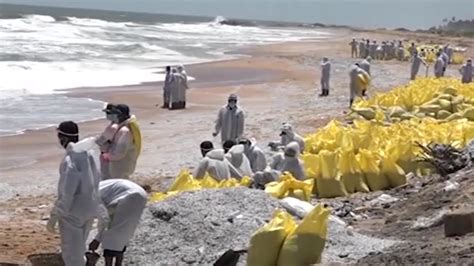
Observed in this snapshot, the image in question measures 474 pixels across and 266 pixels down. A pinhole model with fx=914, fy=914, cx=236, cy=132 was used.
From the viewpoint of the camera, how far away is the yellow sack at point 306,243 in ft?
19.9

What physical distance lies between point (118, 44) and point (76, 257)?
4288cm

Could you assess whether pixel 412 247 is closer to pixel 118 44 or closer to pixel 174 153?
pixel 174 153

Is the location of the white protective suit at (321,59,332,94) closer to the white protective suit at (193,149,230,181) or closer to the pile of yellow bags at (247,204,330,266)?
the white protective suit at (193,149,230,181)

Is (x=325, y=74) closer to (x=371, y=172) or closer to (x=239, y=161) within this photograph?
(x=371, y=172)

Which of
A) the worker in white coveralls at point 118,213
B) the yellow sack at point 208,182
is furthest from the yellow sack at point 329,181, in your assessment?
the worker in white coveralls at point 118,213

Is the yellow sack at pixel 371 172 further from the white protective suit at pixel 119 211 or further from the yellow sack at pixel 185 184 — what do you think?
the white protective suit at pixel 119 211

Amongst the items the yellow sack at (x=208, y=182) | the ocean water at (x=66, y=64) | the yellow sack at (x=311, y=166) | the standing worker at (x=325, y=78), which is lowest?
the ocean water at (x=66, y=64)

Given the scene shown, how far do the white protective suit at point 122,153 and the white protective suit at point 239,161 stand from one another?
1.12 meters

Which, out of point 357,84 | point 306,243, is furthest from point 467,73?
point 306,243

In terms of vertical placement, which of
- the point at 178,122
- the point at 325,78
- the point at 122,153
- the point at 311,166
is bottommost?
the point at 178,122

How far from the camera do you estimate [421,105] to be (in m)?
15.0

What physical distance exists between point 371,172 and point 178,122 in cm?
895

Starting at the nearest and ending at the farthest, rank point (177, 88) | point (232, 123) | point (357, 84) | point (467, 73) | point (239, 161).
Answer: point (239, 161) < point (232, 123) < point (357, 84) < point (177, 88) < point (467, 73)

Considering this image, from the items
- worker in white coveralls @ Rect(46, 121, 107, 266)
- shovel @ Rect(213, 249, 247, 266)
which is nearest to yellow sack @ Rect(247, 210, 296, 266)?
shovel @ Rect(213, 249, 247, 266)
